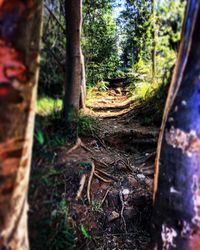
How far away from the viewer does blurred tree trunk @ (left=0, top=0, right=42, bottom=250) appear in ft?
3.48

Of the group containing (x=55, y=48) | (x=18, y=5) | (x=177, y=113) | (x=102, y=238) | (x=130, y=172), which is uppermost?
(x=18, y=5)

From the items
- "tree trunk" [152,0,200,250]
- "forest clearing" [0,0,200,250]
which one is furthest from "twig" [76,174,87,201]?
"tree trunk" [152,0,200,250]

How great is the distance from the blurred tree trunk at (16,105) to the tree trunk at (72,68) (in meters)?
0.24

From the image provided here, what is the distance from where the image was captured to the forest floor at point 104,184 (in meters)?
1.34

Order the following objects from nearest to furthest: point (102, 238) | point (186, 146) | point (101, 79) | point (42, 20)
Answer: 1. point (42, 20)
2. point (186, 146)
3. point (102, 238)
4. point (101, 79)

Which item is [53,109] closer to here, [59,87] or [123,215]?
[59,87]

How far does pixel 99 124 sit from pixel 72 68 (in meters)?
0.49

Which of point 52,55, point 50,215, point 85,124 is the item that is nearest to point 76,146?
point 85,124

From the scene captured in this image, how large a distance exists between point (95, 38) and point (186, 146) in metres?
0.86


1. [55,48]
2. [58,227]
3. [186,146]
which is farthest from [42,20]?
[58,227]

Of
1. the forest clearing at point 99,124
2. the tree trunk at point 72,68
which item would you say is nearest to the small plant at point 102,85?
the forest clearing at point 99,124

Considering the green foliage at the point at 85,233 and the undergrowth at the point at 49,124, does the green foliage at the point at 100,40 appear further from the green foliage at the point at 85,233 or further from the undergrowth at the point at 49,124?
the green foliage at the point at 85,233

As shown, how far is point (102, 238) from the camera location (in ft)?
6.10

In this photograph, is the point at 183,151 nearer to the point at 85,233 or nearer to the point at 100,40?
the point at 85,233
